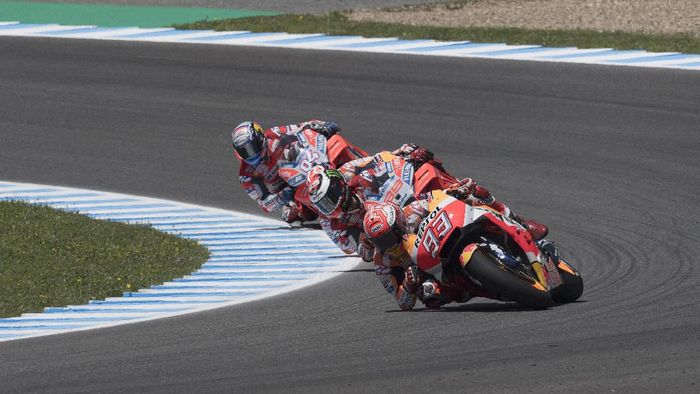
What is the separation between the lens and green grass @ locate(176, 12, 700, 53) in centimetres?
2572

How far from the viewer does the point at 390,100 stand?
23.3 metres

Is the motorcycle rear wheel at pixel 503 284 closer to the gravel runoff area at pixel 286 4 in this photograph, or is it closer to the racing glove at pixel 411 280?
the racing glove at pixel 411 280

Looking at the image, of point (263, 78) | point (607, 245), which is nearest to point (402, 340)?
point (607, 245)

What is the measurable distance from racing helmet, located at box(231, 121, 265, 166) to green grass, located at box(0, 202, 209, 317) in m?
1.29

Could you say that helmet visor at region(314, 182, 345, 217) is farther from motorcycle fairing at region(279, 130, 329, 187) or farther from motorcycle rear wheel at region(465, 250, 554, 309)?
motorcycle fairing at region(279, 130, 329, 187)

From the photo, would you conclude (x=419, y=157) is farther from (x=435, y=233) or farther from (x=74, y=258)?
(x=74, y=258)

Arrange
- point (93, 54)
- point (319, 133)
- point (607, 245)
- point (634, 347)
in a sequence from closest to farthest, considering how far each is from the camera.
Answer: point (634, 347) < point (607, 245) < point (319, 133) < point (93, 54)

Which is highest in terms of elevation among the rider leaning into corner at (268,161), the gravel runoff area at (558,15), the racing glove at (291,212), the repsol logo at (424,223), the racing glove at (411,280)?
Answer: the repsol logo at (424,223)

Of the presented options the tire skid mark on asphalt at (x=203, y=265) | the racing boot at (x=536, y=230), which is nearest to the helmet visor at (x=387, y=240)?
the racing boot at (x=536, y=230)

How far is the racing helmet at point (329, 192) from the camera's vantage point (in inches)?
480

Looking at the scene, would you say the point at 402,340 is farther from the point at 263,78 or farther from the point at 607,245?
the point at 263,78

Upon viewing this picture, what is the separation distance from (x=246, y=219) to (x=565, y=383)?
9307mm

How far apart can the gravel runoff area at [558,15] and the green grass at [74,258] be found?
12631mm

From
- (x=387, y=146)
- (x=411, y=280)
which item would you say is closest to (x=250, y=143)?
(x=387, y=146)
